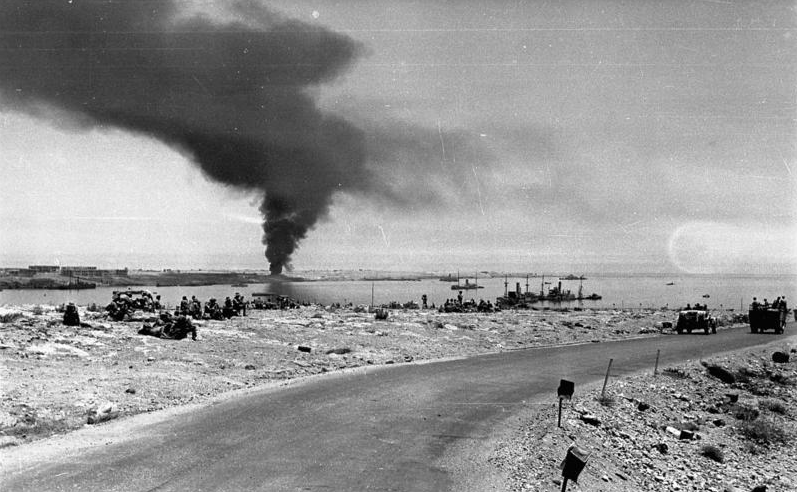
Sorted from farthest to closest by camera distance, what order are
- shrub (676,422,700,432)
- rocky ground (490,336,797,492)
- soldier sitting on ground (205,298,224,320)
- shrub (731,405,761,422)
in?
soldier sitting on ground (205,298,224,320) → shrub (731,405,761,422) → shrub (676,422,700,432) → rocky ground (490,336,797,492)

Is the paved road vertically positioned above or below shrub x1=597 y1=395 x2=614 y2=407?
above

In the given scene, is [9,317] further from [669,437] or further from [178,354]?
[669,437]

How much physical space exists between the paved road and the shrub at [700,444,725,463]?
4281 mm

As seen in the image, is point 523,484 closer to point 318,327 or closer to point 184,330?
point 184,330

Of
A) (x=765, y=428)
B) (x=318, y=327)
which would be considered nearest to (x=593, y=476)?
(x=765, y=428)

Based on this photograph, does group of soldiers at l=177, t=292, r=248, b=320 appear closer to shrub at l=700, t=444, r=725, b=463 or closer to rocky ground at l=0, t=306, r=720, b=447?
rocky ground at l=0, t=306, r=720, b=447

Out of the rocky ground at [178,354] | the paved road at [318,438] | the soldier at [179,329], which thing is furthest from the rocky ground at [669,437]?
the soldier at [179,329]

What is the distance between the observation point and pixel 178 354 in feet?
64.7

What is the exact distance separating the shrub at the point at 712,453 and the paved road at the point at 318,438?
428 centimetres

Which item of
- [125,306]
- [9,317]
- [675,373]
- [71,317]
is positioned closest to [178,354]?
[71,317]

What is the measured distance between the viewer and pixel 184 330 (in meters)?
23.2

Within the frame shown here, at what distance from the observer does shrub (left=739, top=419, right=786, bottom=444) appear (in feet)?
53.2

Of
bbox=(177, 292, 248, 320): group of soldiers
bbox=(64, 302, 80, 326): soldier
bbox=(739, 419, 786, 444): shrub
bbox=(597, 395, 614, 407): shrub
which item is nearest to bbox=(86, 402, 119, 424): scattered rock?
bbox=(64, 302, 80, 326): soldier

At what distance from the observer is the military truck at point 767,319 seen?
129ft
